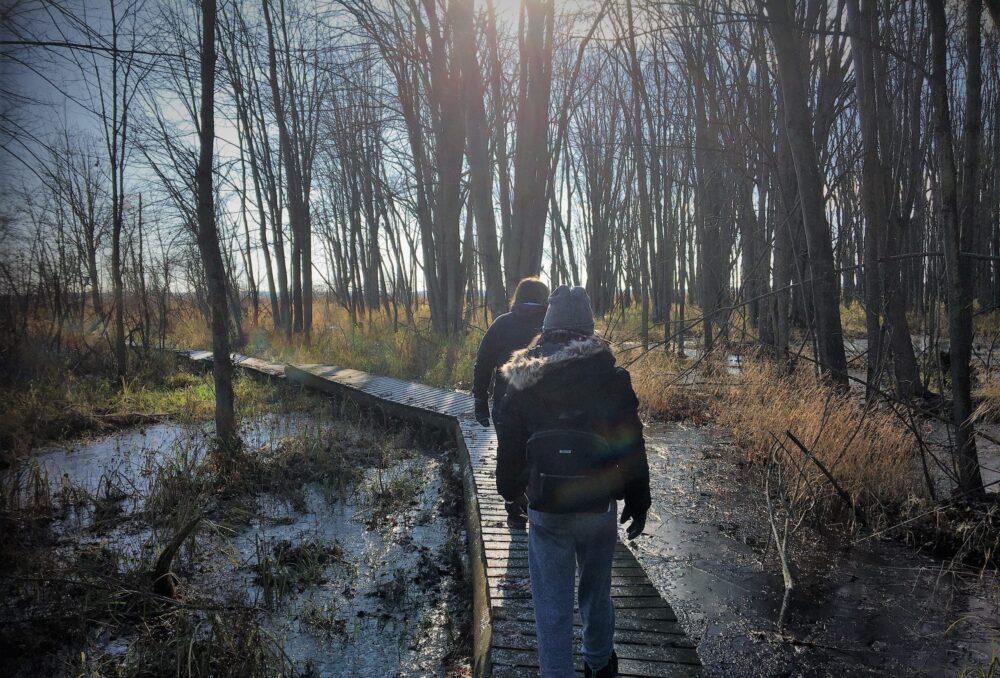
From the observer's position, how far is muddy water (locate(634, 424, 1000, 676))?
3.20m

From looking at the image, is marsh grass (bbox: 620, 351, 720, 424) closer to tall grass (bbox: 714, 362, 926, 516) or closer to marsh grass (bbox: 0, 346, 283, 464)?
tall grass (bbox: 714, 362, 926, 516)

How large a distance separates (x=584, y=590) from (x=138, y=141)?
11761 mm

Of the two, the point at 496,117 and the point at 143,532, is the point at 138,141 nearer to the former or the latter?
the point at 496,117

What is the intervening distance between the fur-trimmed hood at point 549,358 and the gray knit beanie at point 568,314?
0.12 metres

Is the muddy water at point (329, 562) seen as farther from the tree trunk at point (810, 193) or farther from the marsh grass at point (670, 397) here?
the tree trunk at point (810, 193)

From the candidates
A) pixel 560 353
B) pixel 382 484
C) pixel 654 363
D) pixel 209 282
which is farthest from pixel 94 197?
pixel 560 353

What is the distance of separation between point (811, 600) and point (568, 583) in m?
2.34

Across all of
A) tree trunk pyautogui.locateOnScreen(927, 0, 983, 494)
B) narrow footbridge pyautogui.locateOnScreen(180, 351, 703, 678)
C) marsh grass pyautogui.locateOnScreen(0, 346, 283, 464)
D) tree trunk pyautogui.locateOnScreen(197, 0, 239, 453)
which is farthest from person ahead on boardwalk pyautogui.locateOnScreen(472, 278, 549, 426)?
marsh grass pyautogui.locateOnScreen(0, 346, 283, 464)

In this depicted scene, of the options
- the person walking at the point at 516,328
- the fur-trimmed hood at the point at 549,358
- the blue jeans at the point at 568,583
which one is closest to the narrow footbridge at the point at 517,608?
the blue jeans at the point at 568,583

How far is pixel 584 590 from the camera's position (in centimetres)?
238

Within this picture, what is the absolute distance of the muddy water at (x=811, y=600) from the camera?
3199 millimetres

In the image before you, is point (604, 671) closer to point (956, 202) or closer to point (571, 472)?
point (571, 472)

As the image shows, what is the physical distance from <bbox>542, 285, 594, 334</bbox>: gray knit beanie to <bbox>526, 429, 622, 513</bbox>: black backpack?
19.3 inches

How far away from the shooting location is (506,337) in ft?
14.1
